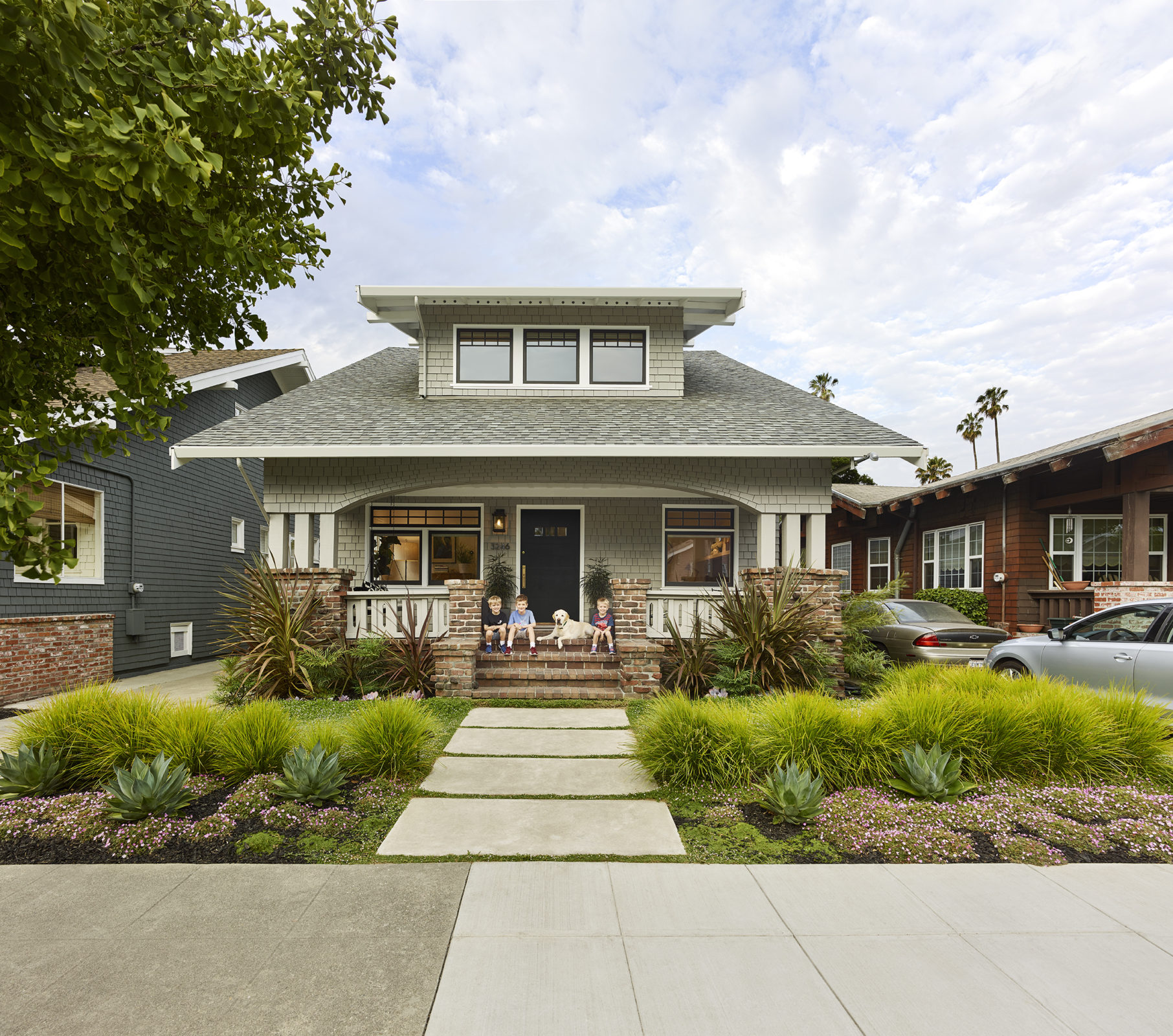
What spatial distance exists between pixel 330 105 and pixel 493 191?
429 inches

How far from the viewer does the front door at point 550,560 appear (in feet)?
38.6

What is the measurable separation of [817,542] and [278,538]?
8.21 m

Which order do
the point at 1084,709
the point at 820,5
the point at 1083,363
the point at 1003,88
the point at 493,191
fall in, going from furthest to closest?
the point at 1083,363 < the point at 493,191 < the point at 1003,88 < the point at 820,5 < the point at 1084,709

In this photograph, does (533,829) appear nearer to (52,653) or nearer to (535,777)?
(535,777)

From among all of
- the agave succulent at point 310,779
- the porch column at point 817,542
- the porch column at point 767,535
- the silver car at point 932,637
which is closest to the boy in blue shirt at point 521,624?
the porch column at point 767,535

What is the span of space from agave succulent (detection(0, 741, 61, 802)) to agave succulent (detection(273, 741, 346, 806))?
1677 mm

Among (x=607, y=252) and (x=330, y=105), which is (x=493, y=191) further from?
(x=330, y=105)

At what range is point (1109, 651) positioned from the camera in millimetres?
6902

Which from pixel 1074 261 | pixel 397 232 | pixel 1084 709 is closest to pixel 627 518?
pixel 1084 709

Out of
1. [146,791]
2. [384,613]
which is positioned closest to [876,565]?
[384,613]

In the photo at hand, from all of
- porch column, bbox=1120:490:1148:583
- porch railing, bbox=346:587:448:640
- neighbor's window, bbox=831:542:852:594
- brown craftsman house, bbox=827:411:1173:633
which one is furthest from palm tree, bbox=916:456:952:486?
porch railing, bbox=346:587:448:640

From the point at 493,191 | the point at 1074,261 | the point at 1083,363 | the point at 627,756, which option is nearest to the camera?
the point at 627,756

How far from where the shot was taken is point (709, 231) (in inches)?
555

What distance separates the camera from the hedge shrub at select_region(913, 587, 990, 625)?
45.3ft
